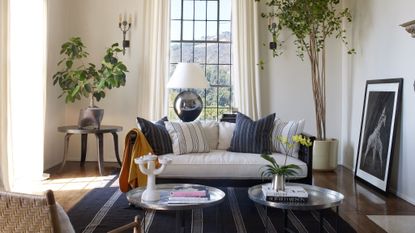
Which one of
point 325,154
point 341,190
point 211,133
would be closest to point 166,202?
point 211,133

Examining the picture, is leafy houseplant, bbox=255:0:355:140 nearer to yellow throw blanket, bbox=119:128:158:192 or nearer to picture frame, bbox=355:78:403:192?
picture frame, bbox=355:78:403:192

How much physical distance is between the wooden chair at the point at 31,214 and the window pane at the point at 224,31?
5262 mm

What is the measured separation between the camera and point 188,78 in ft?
16.1

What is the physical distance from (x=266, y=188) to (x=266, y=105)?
3.53 m

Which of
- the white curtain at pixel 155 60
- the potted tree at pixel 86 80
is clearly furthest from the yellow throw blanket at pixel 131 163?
the white curtain at pixel 155 60

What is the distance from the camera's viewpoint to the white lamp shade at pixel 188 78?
489cm

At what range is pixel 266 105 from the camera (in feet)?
20.9

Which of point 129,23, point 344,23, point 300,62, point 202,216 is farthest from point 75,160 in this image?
point 344,23

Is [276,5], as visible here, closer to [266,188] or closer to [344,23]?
[344,23]

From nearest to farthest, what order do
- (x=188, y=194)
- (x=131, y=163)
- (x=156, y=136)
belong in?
(x=188, y=194)
(x=131, y=163)
(x=156, y=136)

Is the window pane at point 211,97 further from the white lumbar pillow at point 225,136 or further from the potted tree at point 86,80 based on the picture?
the white lumbar pillow at point 225,136

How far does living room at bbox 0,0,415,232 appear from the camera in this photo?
4590mm

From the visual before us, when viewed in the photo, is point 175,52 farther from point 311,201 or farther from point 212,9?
point 311,201

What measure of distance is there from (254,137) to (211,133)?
506mm
